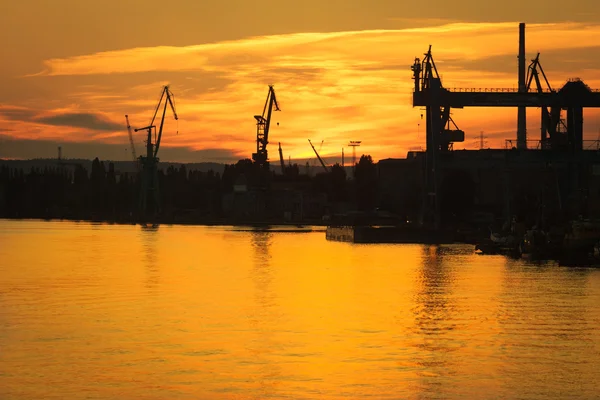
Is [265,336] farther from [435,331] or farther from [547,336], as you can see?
[547,336]

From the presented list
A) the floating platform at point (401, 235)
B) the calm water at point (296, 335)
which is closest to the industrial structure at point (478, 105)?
the floating platform at point (401, 235)

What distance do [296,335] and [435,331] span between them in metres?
4.57

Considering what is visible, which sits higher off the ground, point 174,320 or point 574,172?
point 574,172

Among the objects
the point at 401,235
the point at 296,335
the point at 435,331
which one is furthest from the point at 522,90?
the point at 296,335

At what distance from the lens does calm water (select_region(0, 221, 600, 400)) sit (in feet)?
77.6

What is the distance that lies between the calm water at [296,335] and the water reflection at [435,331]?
0.07 m

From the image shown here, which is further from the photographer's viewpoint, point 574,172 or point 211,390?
point 574,172

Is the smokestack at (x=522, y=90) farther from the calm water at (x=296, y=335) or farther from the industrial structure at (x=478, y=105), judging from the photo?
the calm water at (x=296, y=335)

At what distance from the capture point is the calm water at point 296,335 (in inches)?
931

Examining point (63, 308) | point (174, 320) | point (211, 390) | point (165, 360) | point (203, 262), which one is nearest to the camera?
point (211, 390)

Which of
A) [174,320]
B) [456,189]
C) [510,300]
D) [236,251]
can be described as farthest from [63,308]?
[456,189]

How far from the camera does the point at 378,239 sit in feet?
403

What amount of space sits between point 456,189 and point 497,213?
26.0 feet

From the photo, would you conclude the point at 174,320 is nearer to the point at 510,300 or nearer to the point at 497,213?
the point at 510,300
